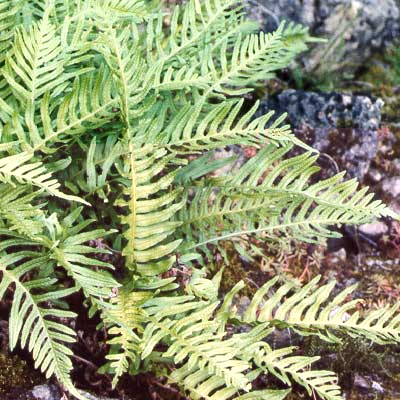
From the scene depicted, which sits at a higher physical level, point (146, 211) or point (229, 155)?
point (146, 211)

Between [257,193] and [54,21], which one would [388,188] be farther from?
[54,21]

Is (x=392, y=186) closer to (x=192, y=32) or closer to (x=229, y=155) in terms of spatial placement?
(x=229, y=155)

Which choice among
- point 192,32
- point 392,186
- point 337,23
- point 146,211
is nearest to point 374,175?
point 392,186

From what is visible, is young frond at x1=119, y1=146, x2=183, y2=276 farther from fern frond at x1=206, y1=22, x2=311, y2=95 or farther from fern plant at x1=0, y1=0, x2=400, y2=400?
fern frond at x1=206, y1=22, x2=311, y2=95

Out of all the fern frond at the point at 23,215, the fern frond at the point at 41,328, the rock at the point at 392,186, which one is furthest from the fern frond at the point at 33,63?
the rock at the point at 392,186

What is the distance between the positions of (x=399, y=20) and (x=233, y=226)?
2434 mm

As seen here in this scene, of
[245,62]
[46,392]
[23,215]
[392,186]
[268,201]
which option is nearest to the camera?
[23,215]

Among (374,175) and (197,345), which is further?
(374,175)

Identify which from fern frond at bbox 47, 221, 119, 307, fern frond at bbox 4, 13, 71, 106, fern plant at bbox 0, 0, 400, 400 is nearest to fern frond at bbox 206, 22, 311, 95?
fern plant at bbox 0, 0, 400, 400

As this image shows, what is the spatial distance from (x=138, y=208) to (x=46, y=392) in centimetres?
66

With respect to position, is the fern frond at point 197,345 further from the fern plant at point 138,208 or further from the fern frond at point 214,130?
the fern frond at point 214,130

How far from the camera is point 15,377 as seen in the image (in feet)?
7.13

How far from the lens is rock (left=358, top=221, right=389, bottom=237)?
10.6ft

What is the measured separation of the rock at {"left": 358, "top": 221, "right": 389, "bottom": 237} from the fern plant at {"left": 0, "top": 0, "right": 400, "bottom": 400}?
684 mm
